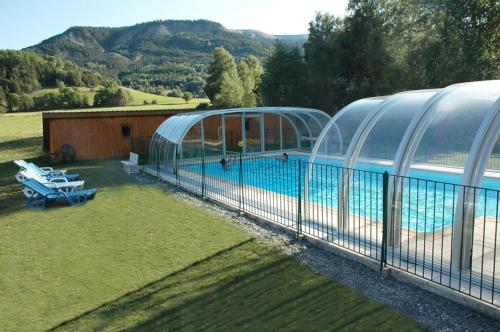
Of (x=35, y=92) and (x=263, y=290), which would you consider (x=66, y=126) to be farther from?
(x=35, y=92)

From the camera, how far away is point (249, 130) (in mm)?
21641

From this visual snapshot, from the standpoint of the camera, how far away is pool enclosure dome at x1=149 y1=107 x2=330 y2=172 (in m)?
18.9

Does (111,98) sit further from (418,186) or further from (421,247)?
(421,247)

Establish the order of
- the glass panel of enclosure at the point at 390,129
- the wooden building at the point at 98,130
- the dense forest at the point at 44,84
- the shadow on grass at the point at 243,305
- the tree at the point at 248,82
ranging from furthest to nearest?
the dense forest at the point at 44,84 → the tree at the point at 248,82 → the wooden building at the point at 98,130 → the glass panel of enclosure at the point at 390,129 → the shadow on grass at the point at 243,305

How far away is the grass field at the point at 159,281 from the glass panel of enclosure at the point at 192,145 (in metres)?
6.85

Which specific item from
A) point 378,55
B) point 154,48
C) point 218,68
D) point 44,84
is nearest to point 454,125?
point 378,55

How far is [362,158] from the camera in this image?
25.1 feet

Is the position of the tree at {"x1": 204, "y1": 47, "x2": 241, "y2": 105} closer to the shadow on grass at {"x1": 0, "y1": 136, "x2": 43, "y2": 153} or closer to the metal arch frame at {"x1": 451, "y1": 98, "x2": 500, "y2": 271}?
the shadow on grass at {"x1": 0, "y1": 136, "x2": 43, "y2": 153}

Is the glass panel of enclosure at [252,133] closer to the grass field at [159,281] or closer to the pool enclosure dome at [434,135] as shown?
the grass field at [159,281]

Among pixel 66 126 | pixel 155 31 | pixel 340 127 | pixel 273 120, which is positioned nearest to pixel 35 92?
pixel 66 126

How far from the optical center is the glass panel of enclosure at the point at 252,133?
2153cm

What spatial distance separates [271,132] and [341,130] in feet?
43.3

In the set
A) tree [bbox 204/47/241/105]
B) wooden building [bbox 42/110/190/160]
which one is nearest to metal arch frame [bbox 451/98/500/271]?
wooden building [bbox 42/110/190/160]

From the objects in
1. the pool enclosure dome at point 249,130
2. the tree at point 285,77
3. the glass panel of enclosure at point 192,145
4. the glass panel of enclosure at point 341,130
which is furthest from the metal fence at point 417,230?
the tree at point 285,77
